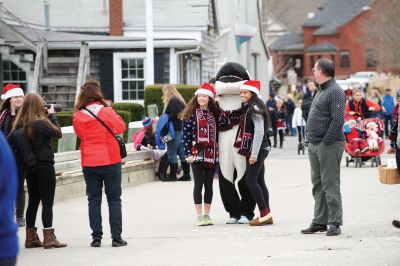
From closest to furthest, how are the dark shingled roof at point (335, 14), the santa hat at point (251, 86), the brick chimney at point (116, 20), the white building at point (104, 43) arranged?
the santa hat at point (251, 86) → the white building at point (104, 43) → the brick chimney at point (116, 20) → the dark shingled roof at point (335, 14)

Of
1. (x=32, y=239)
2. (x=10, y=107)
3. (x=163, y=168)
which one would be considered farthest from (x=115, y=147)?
(x=163, y=168)

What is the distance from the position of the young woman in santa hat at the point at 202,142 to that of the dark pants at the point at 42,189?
2337 millimetres

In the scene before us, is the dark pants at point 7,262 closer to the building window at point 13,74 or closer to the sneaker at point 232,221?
the sneaker at point 232,221

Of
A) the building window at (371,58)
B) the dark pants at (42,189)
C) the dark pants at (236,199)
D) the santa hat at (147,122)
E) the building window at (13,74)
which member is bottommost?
the dark pants at (236,199)

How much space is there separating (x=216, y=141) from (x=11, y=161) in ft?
27.3

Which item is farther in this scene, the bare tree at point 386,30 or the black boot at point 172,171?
the bare tree at point 386,30

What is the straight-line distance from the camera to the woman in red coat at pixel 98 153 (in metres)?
11.7

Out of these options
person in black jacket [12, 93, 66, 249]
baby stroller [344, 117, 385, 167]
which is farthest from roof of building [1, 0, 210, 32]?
person in black jacket [12, 93, 66, 249]

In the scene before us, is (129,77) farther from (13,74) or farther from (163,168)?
(163,168)

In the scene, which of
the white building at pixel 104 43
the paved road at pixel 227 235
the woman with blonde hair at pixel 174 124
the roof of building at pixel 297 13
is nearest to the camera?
the paved road at pixel 227 235

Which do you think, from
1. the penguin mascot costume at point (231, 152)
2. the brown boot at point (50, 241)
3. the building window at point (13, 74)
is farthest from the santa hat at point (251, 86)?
the building window at point (13, 74)

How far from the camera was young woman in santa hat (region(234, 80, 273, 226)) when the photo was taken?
43.8ft

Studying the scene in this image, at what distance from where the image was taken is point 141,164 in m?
20.8

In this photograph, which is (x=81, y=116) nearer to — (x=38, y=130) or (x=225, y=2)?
(x=38, y=130)
